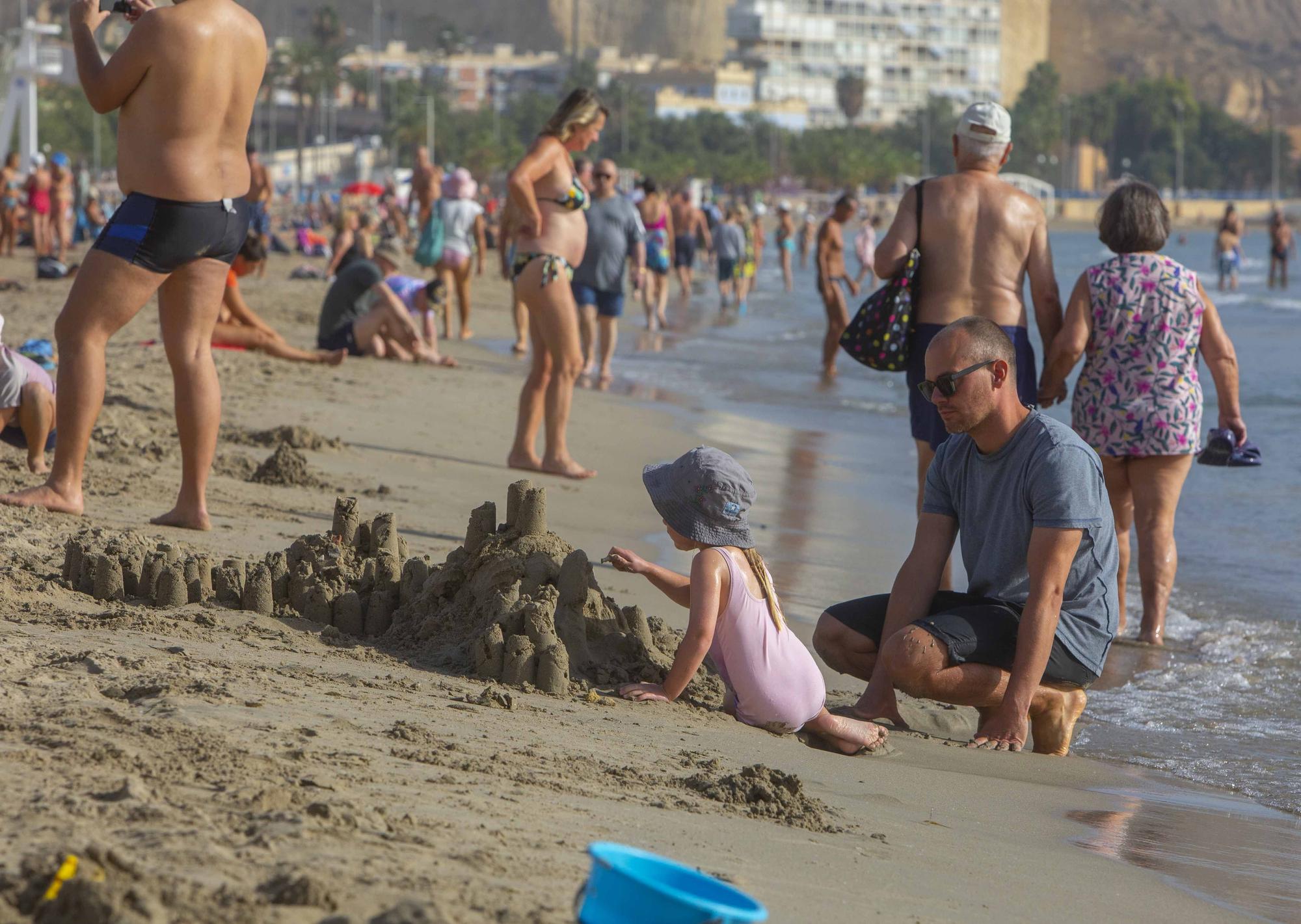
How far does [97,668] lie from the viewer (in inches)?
124

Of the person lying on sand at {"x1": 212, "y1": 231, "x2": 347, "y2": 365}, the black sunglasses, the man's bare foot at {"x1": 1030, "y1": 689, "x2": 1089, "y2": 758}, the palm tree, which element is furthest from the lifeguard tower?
the palm tree

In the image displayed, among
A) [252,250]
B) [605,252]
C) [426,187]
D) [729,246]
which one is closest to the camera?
[252,250]

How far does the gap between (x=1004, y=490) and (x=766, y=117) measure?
151 meters

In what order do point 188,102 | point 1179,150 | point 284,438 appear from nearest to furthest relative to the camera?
point 188,102, point 284,438, point 1179,150

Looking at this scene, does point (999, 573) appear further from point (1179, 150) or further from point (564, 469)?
point (1179, 150)

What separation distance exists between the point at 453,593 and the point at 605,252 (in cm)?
623

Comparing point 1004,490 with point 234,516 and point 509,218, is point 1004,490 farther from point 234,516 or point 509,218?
point 509,218

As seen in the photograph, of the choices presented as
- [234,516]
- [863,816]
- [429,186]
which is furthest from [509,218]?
[863,816]

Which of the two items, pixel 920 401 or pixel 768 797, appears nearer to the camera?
pixel 768 797

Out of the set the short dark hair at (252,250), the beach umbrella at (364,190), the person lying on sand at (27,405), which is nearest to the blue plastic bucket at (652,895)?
the person lying on sand at (27,405)

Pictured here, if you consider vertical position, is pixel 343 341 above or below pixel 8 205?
below

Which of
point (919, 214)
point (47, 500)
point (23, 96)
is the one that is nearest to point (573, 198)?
point (919, 214)

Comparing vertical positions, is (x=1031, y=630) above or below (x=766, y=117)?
below

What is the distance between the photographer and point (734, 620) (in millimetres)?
3754
